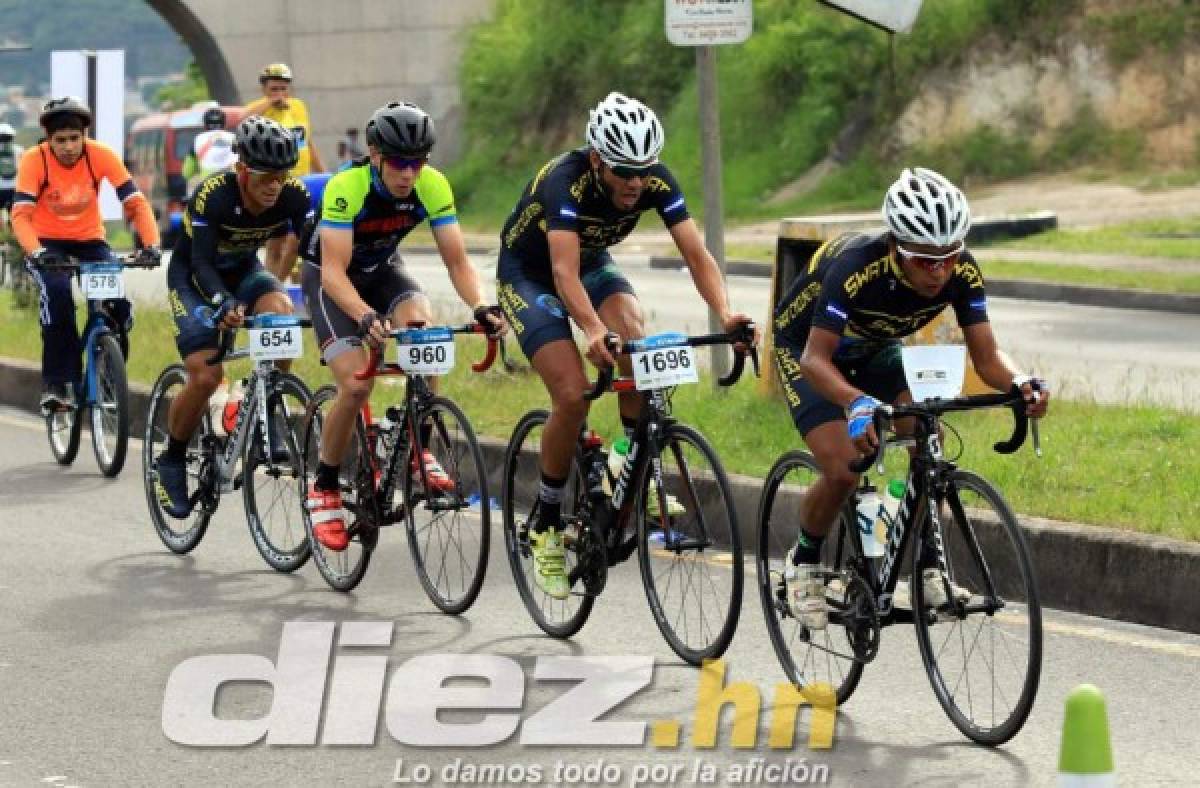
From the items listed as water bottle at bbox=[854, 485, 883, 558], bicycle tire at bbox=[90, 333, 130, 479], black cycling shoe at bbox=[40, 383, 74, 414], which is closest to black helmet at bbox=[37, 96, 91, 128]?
bicycle tire at bbox=[90, 333, 130, 479]

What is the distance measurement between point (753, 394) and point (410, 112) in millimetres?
4275

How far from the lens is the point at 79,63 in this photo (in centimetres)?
2325

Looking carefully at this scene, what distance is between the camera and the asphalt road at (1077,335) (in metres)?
15.0

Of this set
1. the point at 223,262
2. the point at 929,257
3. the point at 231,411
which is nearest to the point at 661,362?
the point at 929,257

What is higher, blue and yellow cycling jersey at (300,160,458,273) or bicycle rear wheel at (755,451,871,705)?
blue and yellow cycling jersey at (300,160,458,273)

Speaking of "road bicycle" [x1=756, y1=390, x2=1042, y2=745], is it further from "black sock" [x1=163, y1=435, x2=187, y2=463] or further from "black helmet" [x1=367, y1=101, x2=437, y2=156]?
"black sock" [x1=163, y1=435, x2=187, y2=463]

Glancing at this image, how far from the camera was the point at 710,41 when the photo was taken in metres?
13.2

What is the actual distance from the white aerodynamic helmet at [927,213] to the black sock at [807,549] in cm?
109

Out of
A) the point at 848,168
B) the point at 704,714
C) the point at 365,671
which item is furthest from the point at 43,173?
the point at 848,168

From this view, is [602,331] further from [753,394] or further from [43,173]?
[43,173]

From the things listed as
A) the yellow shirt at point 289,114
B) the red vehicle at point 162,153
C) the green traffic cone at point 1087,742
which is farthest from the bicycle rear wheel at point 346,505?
the red vehicle at point 162,153

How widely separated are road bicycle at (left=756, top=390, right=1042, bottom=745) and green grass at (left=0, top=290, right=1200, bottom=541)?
176cm

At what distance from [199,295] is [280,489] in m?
0.95

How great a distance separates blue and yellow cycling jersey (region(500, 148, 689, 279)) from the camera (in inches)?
345
